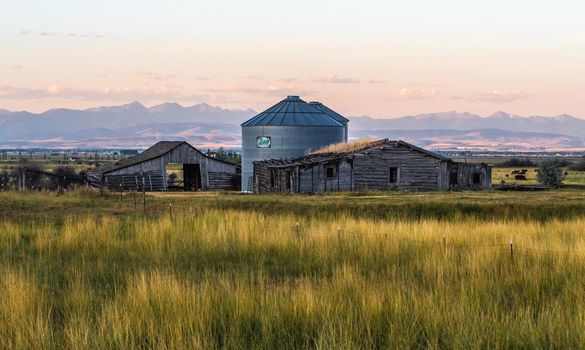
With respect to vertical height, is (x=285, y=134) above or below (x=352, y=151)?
above

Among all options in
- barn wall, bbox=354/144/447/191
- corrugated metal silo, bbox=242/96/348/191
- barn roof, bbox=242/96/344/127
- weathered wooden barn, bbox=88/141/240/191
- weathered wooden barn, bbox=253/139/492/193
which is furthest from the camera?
barn roof, bbox=242/96/344/127

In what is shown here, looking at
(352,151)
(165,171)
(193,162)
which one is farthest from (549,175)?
(165,171)

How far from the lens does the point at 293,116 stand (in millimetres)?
54594

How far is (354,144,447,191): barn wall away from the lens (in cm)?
4153

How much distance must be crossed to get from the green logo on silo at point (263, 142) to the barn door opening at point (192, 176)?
4930 mm

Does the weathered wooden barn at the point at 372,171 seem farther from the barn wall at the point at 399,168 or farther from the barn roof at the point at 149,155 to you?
the barn roof at the point at 149,155

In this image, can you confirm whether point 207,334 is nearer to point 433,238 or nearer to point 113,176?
point 433,238

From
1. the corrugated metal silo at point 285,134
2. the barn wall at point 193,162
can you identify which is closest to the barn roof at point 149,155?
the barn wall at point 193,162

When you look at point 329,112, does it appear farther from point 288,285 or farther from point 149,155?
point 288,285

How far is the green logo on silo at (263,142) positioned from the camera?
5381 cm

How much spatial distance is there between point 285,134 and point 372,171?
13.2 m

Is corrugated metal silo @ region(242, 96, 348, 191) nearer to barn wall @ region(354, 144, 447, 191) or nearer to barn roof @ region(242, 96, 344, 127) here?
barn roof @ region(242, 96, 344, 127)

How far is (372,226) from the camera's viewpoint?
16.4m

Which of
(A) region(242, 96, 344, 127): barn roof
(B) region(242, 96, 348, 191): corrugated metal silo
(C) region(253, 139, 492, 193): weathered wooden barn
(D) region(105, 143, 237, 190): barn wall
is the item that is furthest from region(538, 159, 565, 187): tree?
(D) region(105, 143, 237, 190): barn wall
